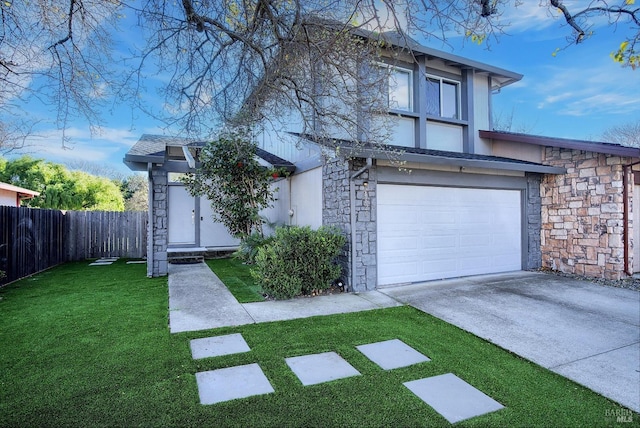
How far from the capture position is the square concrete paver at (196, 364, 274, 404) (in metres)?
2.99

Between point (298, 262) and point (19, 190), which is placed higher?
point (19, 190)

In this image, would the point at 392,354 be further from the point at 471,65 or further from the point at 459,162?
the point at 471,65

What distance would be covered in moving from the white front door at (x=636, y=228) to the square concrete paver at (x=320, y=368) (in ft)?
28.5

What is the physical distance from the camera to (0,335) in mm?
4363

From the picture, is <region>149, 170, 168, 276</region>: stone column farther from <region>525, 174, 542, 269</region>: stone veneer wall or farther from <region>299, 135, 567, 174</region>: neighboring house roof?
<region>525, 174, 542, 269</region>: stone veneer wall

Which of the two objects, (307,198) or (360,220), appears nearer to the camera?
(360,220)

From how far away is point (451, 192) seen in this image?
315 inches

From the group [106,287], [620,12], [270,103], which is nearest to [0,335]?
[106,287]

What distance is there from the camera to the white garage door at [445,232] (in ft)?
23.8

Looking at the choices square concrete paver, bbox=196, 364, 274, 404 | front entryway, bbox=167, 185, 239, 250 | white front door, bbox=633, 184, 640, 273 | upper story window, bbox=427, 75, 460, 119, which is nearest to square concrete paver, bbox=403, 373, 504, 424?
square concrete paver, bbox=196, 364, 274, 404

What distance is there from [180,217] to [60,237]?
341cm

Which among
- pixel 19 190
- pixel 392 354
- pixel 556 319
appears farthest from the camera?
pixel 19 190

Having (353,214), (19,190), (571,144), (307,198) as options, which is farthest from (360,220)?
(19,190)

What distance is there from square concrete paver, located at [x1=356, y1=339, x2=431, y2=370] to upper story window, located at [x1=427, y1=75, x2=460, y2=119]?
704 centimetres
